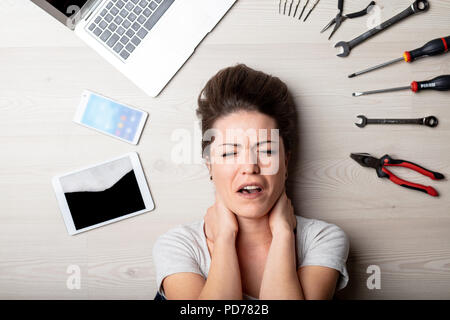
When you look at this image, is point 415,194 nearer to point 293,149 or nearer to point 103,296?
point 293,149

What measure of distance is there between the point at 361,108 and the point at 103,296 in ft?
3.16

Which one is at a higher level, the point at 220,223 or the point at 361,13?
the point at 361,13

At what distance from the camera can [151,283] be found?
1.07 m

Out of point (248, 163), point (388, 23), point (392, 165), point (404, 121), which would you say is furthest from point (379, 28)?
point (248, 163)

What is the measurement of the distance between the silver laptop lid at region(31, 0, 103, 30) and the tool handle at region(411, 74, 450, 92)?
0.97 metres

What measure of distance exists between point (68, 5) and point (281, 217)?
848 mm

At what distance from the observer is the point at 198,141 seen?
3.54 ft

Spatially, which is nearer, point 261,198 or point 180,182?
point 261,198

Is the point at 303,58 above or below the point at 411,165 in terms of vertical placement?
above

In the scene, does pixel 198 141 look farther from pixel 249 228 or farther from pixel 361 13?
pixel 361 13

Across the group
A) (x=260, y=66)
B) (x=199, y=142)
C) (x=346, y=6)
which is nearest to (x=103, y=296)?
(x=199, y=142)

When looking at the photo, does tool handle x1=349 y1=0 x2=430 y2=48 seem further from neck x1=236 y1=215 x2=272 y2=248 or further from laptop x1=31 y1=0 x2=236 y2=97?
neck x1=236 y1=215 x2=272 y2=248

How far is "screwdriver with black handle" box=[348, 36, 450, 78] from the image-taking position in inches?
40.9
